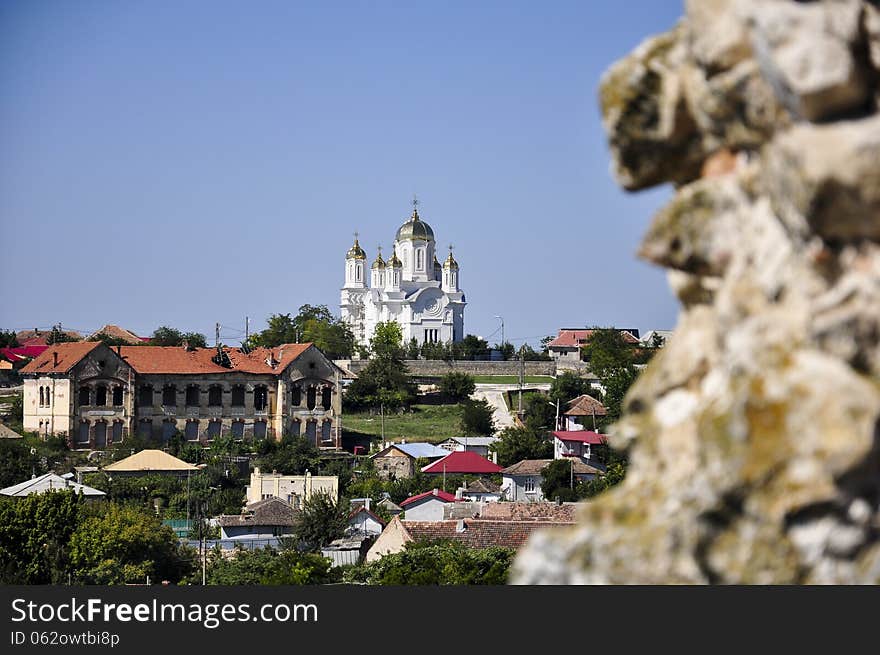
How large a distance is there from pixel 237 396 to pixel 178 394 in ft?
8.44

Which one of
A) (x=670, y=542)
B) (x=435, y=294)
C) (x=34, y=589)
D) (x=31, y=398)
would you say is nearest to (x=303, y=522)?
(x=31, y=398)

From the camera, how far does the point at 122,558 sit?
1288 inches

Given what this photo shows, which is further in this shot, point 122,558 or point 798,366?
point 122,558

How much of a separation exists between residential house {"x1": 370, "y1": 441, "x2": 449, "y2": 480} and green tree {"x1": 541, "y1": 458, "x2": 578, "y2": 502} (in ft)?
17.7

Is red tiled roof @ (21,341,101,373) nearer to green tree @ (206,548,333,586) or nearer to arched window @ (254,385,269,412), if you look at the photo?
arched window @ (254,385,269,412)

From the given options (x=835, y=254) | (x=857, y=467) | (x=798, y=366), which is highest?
(x=835, y=254)

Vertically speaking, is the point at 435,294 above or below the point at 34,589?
above

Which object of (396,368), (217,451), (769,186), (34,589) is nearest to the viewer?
(769,186)

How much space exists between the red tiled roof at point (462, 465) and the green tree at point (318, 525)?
42.4 ft

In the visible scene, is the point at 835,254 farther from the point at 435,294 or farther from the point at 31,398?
the point at 435,294

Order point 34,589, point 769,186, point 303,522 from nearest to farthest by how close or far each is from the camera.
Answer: point 769,186 < point 34,589 < point 303,522

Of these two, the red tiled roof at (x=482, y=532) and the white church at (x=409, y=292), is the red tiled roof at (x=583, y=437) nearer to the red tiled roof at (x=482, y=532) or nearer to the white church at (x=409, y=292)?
the red tiled roof at (x=482, y=532)

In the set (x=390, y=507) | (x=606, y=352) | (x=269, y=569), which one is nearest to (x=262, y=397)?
(x=390, y=507)

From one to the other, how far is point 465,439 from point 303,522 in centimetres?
2228
